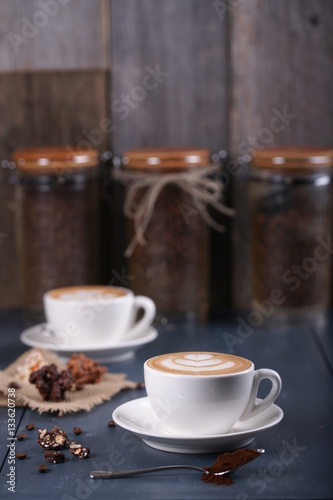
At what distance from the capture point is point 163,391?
0.88 metres

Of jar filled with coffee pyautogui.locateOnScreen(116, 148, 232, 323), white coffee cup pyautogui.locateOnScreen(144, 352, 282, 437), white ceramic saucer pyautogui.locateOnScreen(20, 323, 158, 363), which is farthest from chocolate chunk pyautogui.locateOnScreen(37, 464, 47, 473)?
jar filled with coffee pyautogui.locateOnScreen(116, 148, 232, 323)

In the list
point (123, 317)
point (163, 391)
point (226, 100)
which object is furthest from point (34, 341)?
point (226, 100)

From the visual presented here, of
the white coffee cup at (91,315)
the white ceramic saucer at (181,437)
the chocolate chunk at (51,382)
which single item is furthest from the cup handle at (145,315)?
the white ceramic saucer at (181,437)

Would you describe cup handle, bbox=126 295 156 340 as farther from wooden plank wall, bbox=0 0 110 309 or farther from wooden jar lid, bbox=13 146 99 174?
wooden plank wall, bbox=0 0 110 309

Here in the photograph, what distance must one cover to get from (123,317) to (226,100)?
0.57 meters

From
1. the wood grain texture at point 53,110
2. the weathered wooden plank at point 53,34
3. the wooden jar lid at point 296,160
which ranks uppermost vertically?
the weathered wooden plank at point 53,34

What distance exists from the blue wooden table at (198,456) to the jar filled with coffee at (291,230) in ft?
0.72

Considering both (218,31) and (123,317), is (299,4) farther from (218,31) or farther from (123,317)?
(123,317)

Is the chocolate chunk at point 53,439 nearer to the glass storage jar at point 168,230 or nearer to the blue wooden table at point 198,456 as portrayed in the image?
the blue wooden table at point 198,456

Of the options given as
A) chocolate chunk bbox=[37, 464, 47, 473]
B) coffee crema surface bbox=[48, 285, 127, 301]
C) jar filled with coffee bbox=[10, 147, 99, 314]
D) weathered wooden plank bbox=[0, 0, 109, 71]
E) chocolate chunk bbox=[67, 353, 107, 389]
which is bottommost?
chocolate chunk bbox=[37, 464, 47, 473]

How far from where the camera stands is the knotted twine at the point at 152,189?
5.01 feet

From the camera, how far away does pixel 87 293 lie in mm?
1330

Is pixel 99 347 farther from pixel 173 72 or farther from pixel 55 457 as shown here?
pixel 173 72

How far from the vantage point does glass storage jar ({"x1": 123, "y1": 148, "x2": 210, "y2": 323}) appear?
154cm
